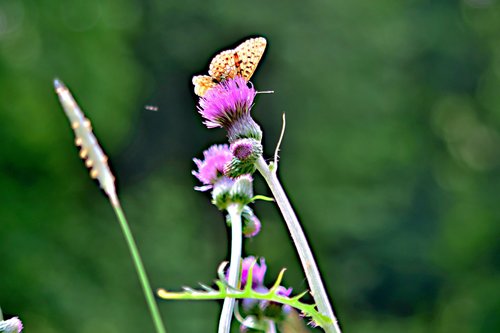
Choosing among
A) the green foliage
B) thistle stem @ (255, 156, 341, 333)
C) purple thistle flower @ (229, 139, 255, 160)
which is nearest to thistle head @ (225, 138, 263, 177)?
purple thistle flower @ (229, 139, 255, 160)

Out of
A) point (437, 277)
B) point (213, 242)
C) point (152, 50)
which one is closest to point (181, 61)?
point (152, 50)

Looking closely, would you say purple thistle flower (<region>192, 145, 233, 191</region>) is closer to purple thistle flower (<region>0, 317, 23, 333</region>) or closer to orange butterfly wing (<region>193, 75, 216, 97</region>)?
orange butterfly wing (<region>193, 75, 216, 97</region>)

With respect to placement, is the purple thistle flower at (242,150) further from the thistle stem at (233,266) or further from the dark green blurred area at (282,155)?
the dark green blurred area at (282,155)

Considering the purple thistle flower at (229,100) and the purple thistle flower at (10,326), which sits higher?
the purple thistle flower at (229,100)

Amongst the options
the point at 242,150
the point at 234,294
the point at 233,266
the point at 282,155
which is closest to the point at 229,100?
the point at 242,150

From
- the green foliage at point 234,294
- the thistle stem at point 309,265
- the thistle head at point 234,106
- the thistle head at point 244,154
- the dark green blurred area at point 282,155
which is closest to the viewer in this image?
the green foliage at point 234,294

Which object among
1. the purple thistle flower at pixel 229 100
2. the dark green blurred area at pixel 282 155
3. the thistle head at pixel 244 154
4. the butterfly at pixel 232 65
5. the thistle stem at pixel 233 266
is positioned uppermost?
the butterfly at pixel 232 65

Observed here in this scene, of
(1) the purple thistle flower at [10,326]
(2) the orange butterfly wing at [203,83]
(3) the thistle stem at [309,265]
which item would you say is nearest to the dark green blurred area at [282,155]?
(2) the orange butterfly wing at [203,83]

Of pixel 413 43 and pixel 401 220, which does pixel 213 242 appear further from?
pixel 413 43
